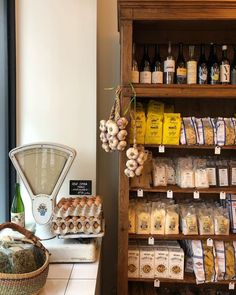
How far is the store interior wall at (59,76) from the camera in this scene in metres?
2.29

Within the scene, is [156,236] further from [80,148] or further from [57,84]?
[57,84]

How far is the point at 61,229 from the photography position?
1.91m

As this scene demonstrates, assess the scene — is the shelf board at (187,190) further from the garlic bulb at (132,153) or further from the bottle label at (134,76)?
the bottle label at (134,76)

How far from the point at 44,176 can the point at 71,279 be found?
24.9 inches

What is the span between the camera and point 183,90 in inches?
80.4

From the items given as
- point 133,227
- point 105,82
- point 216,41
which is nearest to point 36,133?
point 105,82

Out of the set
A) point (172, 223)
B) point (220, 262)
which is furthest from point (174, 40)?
point (220, 262)

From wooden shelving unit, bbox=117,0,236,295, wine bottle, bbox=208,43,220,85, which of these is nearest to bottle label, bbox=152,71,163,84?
wooden shelving unit, bbox=117,0,236,295

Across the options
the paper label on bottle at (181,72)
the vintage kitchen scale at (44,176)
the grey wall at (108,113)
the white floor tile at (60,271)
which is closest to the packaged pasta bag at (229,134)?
the paper label on bottle at (181,72)

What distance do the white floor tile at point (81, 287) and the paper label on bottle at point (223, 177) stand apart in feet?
3.58

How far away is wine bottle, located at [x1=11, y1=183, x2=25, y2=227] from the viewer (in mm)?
2076

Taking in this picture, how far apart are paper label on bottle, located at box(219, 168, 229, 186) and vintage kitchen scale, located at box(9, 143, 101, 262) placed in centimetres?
94

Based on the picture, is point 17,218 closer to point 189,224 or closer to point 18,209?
point 18,209

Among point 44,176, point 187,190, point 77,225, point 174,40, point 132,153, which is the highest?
point 174,40
